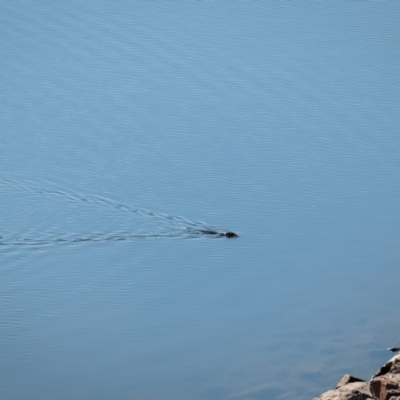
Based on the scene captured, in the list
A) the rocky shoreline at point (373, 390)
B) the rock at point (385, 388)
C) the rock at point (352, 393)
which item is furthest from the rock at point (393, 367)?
the rock at point (385, 388)

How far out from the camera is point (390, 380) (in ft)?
37.2

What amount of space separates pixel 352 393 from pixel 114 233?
292 inches

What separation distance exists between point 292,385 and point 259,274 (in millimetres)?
3319

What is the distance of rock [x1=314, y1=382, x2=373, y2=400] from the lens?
1122 centimetres

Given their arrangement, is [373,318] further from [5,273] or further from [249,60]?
[249,60]

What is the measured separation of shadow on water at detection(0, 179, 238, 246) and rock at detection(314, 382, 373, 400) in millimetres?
6322

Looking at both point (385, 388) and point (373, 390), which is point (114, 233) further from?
point (385, 388)

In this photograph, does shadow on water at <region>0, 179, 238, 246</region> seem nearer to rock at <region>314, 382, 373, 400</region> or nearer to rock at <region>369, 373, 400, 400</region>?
rock at <region>314, 382, 373, 400</region>

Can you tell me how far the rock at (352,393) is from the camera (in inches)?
442

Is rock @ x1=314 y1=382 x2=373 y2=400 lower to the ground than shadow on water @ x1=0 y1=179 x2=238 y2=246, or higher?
lower

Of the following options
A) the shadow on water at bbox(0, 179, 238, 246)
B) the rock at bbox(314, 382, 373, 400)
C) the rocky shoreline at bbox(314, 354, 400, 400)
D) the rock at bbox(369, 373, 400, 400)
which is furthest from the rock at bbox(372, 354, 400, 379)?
the shadow on water at bbox(0, 179, 238, 246)

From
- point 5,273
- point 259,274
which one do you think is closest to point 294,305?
point 259,274

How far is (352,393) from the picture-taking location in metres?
11.2

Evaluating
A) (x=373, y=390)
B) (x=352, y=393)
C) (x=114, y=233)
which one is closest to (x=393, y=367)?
(x=373, y=390)
